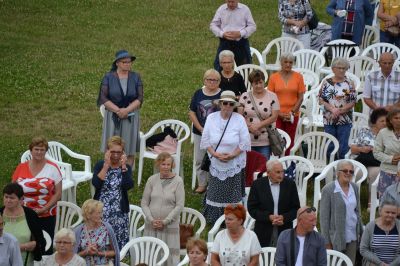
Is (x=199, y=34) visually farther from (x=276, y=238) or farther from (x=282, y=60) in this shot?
(x=276, y=238)

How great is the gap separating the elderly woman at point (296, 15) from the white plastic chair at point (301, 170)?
475cm

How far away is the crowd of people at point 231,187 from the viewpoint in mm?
13562

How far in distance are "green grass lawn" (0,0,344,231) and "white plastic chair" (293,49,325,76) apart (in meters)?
2.02

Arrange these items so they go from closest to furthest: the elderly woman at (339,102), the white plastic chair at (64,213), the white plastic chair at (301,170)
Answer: the white plastic chair at (64,213) < the white plastic chair at (301,170) < the elderly woman at (339,102)

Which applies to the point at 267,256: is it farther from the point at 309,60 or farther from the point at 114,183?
the point at 309,60

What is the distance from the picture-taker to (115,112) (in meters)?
17.4

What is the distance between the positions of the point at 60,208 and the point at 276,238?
2.71 metres

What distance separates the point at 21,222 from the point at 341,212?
345 cm

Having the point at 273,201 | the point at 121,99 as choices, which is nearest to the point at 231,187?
the point at 273,201

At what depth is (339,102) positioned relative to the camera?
17656 millimetres

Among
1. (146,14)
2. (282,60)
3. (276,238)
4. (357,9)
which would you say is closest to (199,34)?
(146,14)

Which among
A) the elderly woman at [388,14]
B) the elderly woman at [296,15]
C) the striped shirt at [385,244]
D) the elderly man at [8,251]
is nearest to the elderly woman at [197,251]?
the elderly man at [8,251]

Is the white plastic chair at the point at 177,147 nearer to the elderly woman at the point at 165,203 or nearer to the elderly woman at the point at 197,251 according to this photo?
the elderly woman at the point at 165,203

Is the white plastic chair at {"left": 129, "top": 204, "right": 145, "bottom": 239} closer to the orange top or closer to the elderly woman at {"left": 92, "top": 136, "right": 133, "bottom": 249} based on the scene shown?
the elderly woman at {"left": 92, "top": 136, "right": 133, "bottom": 249}
